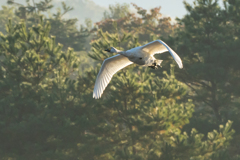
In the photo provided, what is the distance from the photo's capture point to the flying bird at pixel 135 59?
18.1 feet

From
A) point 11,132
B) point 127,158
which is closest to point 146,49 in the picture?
point 127,158

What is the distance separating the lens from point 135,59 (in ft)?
18.2

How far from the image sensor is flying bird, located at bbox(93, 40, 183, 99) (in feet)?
18.1

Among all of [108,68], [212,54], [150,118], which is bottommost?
[150,118]

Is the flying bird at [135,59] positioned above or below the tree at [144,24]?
below

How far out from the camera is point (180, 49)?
16547 mm

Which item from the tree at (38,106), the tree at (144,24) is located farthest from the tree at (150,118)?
the tree at (144,24)

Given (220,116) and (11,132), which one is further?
(220,116)

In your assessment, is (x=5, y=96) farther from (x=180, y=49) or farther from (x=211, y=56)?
(x=211, y=56)

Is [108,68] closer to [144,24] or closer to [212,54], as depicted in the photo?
[212,54]

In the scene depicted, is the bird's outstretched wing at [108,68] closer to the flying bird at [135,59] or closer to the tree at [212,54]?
the flying bird at [135,59]

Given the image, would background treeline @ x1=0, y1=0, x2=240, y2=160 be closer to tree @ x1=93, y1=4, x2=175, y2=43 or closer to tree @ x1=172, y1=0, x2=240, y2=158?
tree @ x1=172, y1=0, x2=240, y2=158

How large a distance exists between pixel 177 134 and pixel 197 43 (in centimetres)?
766

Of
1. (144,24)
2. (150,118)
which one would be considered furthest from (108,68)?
(144,24)
